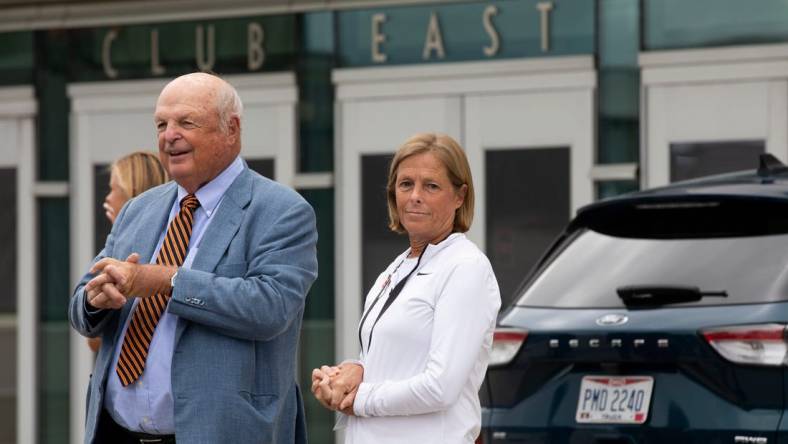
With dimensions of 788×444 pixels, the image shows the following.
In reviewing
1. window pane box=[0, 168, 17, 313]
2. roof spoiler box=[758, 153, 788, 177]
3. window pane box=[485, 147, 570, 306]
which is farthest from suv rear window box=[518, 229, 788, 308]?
window pane box=[0, 168, 17, 313]

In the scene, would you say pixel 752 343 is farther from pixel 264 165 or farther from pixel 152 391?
pixel 264 165

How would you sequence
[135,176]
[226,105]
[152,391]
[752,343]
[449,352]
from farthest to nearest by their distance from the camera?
[135,176] < [752,343] < [226,105] < [152,391] < [449,352]

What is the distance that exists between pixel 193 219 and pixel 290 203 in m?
0.28

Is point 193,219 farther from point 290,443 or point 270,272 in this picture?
point 290,443

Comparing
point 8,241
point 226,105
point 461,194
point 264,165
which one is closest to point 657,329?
point 461,194

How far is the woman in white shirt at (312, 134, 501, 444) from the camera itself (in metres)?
4.11

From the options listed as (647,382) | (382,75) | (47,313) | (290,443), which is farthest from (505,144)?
(290,443)

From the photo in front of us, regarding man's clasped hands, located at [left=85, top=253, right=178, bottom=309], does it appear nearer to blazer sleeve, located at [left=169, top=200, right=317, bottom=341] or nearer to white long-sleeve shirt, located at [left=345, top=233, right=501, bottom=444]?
blazer sleeve, located at [left=169, top=200, right=317, bottom=341]

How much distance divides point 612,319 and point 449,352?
195cm

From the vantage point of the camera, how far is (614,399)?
5.84 m

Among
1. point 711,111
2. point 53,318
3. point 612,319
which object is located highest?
point 711,111

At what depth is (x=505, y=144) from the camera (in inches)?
421

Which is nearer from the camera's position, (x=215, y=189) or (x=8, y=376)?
(x=215, y=189)

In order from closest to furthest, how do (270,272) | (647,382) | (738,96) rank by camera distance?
(270,272)
(647,382)
(738,96)
